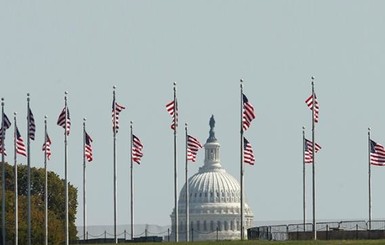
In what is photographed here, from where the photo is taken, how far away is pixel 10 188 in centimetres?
19938

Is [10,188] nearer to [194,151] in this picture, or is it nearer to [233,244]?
[194,151]

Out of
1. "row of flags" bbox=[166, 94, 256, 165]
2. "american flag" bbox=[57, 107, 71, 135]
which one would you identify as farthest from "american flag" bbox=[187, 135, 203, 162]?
"american flag" bbox=[57, 107, 71, 135]

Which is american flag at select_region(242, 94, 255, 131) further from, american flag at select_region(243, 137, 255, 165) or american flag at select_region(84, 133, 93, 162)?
american flag at select_region(84, 133, 93, 162)

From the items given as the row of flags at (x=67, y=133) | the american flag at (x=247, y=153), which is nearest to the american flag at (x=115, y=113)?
the row of flags at (x=67, y=133)

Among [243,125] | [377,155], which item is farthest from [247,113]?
[377,155]

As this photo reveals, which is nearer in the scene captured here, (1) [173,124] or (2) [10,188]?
(1) [173,124]

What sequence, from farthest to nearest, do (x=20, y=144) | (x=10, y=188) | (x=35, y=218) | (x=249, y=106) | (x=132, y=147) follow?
(x=10, y=188), (x=35, y=218), (x=132, y=147), (x=20, y=144), (x=249, y=106)

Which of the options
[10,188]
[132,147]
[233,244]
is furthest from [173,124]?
[10,188]

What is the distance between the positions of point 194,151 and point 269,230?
51.0 feet

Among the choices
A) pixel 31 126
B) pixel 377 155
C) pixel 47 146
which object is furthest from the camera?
pixel 47 146

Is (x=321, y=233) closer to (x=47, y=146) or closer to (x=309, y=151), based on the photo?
(x=309, y=151)

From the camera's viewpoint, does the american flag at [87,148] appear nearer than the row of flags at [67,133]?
No

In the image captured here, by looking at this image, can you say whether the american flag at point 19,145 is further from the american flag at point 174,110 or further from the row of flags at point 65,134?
the american flag at point 174,110

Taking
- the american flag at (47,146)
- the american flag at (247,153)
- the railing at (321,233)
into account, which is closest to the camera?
the railing at (321,233)
